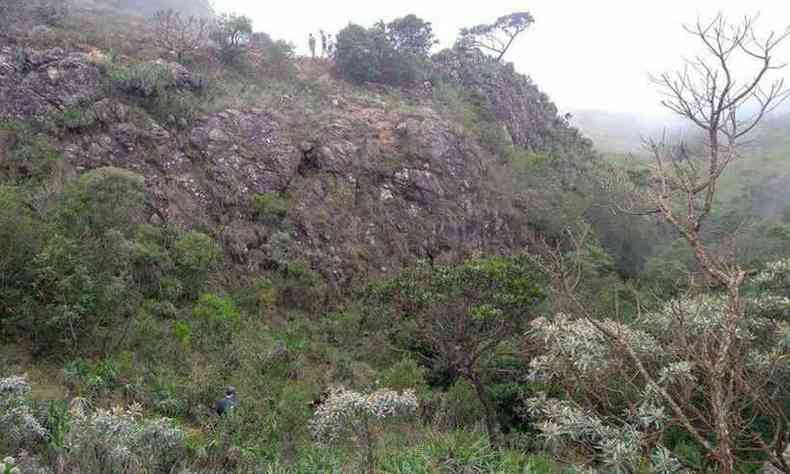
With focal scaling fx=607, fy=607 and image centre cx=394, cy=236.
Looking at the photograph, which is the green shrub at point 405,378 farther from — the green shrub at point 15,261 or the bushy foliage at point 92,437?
the green shrub at point 15,261

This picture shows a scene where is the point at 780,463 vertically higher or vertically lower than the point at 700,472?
higher

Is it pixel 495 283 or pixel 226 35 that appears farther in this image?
pixel 226 35

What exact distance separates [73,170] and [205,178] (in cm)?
274

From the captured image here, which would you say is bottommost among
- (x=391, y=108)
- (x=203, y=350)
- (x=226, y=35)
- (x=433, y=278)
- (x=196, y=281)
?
(x=203, y=350)

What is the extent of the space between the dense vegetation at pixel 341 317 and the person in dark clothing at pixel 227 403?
0.72ft

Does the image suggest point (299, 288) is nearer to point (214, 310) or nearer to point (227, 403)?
point (214, 310)

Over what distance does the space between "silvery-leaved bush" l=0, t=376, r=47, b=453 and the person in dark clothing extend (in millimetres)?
2921

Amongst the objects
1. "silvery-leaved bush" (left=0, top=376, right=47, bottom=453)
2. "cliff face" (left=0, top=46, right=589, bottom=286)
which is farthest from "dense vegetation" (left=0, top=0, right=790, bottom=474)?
"cliff face" (left=0, top=46, right=589, bottom=286)

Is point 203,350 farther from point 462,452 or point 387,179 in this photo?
point 387,179

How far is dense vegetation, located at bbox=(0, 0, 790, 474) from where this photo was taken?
575cm

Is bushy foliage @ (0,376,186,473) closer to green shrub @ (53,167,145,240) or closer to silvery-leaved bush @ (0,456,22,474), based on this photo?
silvery-leaved bush @ (0,456,22,474)

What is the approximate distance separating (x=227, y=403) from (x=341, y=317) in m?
4.62

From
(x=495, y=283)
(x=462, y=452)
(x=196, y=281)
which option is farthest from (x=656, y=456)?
(x=196, y=281)

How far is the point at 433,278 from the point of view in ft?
Result: 31.2
